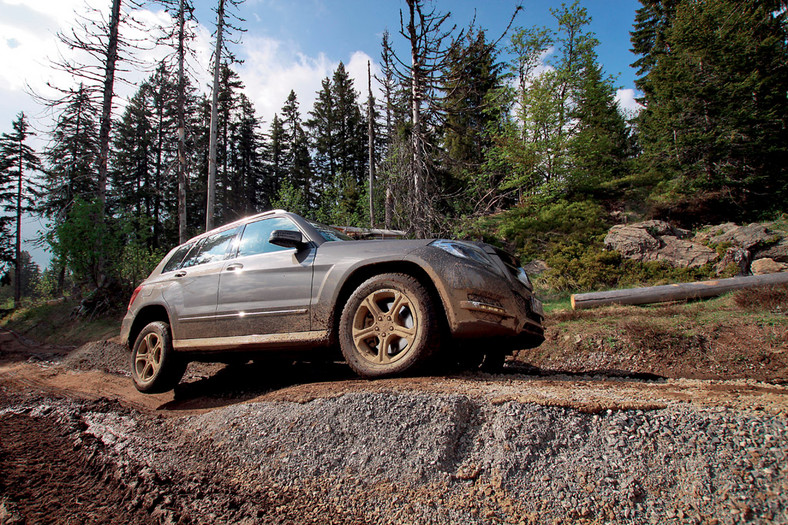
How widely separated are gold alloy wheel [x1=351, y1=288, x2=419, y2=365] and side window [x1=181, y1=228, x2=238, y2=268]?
2046 mm

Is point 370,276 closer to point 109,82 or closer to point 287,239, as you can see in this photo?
point 287,239

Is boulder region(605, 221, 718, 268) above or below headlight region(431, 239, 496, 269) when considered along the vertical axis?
above

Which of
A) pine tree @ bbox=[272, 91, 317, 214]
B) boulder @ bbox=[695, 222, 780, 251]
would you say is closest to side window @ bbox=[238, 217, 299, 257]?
boulder @ bbox=[695, 222, 780, 251]

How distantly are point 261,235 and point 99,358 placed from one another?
8.09 metres

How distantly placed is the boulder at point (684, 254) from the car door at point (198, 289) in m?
12.9

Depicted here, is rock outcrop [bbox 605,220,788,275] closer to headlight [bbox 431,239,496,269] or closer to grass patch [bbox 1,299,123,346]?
headlight [bbox 431,239,496,269]

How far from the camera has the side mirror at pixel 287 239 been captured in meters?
3.11

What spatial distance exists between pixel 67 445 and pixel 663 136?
22.9 meters

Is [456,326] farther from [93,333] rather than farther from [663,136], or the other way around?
[663,136]

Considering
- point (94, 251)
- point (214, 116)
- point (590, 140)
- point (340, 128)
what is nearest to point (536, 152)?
point (590, 140)

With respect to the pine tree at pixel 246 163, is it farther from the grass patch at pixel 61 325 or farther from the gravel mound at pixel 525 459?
the gravel mound at pixel 525 459

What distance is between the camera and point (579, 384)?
2834 millimetres

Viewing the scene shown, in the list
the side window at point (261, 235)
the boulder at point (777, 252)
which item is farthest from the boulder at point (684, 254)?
the side window at point (261, 235)

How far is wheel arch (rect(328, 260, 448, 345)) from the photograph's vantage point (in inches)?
111
